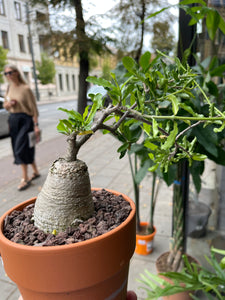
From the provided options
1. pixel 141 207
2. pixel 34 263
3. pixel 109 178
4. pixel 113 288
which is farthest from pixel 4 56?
pixel 109 178

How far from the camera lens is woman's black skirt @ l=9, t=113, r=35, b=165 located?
2.78 meters

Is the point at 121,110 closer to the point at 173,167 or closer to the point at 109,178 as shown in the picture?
the point at 173,167

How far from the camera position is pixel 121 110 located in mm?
569

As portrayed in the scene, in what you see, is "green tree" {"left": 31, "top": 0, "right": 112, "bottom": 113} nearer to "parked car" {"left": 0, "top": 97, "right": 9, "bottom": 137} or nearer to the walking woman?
the walking woman

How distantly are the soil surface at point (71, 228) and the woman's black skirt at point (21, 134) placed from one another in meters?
2.21

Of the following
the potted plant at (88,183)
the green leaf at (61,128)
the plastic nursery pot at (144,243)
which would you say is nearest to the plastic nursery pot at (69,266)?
the potted plant at (88,183)

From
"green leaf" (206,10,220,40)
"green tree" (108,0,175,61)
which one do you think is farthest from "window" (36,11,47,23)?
"green leaf" (206,10,220,40)

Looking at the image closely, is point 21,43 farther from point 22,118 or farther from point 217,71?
point 22,118

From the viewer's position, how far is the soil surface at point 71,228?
59cm

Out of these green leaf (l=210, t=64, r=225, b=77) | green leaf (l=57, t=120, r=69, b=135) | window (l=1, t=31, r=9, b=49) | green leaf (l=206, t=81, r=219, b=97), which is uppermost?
window (l=1, t=31, r=9, b=49)

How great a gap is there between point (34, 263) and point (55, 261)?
0.04m

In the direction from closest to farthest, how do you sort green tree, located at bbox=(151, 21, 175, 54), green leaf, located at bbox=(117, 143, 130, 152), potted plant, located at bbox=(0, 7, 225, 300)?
potted plant, located at bbox=(0, 7, 225, 300) → green leaf, located at bbox=(117, 143, 130, 152) → green tree, located at bbox=(151, 21, 175, 54)

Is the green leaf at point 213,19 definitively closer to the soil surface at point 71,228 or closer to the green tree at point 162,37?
the soil surface at point 71,228

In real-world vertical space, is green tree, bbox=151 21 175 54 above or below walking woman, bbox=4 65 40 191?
above
